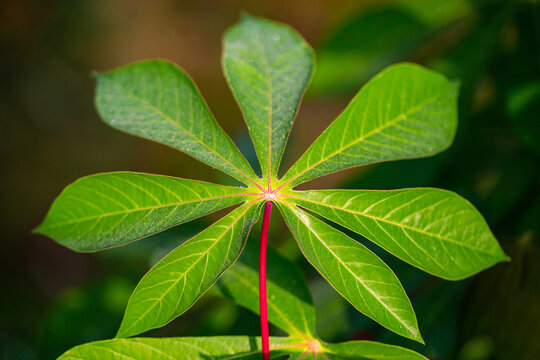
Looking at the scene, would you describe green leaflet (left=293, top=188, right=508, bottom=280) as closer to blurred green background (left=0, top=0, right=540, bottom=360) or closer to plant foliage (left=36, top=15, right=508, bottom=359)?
plant foliage (left=36, top=15, right=508, bottom=359)

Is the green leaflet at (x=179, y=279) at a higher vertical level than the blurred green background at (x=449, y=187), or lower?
lower

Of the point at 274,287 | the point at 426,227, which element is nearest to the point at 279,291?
the point at 274,287

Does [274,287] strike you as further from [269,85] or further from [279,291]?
[269,85]

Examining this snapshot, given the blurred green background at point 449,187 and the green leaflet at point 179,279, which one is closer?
the green leaflet at point 179,279

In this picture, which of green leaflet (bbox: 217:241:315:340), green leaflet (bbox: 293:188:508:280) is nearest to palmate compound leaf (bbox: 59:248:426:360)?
green leaflet (bbox: 217:241:315:340)

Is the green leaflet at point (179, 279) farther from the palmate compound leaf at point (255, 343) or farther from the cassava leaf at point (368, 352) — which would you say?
the cassava leaf at point (368, 352)

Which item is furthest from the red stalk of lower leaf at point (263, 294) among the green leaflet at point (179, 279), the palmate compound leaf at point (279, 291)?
the palmate compound leaf at point (279, 291)

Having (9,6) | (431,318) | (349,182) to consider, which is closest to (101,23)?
(9,6)
